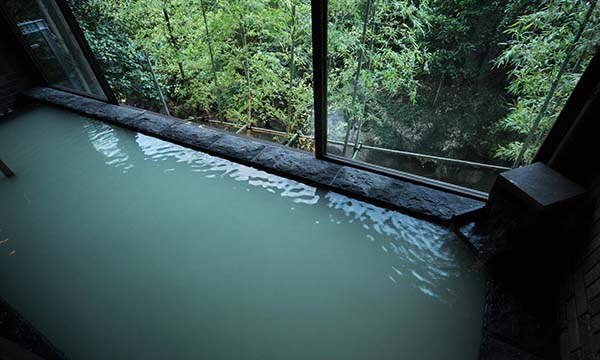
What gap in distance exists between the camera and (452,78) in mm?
2105

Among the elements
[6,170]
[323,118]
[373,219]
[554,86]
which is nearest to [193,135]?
[323,118]

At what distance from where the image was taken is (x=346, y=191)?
2.24 m

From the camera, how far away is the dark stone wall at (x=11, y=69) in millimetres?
3561

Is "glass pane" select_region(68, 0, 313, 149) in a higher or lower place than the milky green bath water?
higher

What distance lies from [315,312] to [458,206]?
49.8 inches

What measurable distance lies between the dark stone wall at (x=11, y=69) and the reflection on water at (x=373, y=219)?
1.83 m

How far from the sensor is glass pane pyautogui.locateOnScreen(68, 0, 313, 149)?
2807 millimetres

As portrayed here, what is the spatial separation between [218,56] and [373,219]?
8.90 feet

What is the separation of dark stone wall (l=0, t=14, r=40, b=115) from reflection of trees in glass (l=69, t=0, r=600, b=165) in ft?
3.14

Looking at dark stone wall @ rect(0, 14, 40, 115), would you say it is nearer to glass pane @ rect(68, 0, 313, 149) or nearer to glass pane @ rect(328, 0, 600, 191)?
glass pane @ rect(68, 0, 313, 149)

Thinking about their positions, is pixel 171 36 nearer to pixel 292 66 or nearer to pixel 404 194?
pixel 292 66

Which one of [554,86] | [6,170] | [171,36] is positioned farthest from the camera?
[171,36]

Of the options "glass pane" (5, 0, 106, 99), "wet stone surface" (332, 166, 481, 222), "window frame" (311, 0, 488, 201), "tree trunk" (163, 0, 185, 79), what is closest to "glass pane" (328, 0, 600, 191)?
"window frame" (311, 0, 488, 201)

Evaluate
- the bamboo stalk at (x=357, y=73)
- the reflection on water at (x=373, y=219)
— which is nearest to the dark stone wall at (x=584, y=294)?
the reflection on water at (x=373, y=219)
